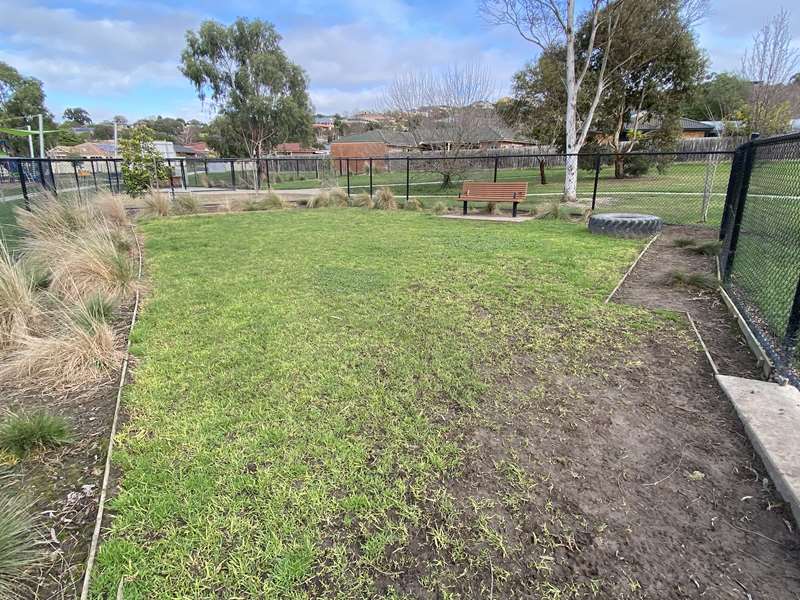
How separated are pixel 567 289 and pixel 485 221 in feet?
17.8

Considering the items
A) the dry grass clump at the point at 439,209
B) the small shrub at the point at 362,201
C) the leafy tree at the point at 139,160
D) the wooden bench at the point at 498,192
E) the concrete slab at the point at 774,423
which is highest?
the leafy tree at the point at 139,160

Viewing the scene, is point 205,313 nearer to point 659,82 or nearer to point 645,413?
point 645,413

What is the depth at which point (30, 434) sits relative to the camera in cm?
219

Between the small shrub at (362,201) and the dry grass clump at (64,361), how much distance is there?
983cm

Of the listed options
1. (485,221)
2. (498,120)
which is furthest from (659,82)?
(485,221)

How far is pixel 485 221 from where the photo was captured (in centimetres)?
971

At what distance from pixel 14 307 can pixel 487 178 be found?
20.4m

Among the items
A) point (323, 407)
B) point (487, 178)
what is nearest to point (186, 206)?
point (323, 407)

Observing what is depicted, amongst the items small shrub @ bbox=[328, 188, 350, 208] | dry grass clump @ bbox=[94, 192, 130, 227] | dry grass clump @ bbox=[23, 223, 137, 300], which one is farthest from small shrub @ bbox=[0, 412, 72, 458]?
small shrub @ bbox=[328, 188, 350, 208]

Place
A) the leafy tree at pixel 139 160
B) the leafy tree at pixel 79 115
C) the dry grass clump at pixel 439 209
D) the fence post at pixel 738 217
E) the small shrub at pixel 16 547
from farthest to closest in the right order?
1. the leafy tree at pixel 79 115
2. the leafy tree at pixel 139 160
3. the dry grass clump at pixel 439 209
4. the fence post at pixel 738 217
5. the small shrub at pixel 16 547

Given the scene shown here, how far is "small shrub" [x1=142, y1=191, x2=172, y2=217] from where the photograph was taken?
36.5ft

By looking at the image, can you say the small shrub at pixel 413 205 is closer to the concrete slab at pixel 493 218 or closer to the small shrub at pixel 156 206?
the concrete slab at pixel 493 218

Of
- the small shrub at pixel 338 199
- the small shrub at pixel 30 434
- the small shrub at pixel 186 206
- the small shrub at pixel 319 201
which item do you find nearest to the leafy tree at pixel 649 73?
the small shrub at pixel 338 199

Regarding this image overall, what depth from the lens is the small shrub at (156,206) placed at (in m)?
11.1
